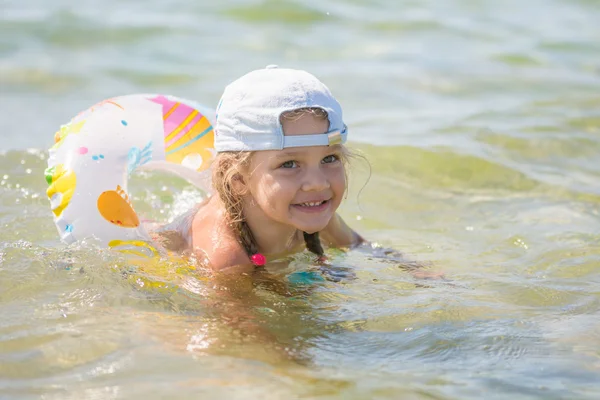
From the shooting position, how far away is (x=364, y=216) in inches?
221

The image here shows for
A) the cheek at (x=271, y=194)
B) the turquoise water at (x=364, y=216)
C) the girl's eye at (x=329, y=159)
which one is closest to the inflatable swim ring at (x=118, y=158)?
the turquoise water at (x=364, y=216)

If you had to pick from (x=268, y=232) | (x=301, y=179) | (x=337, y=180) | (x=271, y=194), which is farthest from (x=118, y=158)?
(x=337, y=180)

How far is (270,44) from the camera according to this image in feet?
31.2

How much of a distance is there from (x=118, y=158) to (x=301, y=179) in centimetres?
108

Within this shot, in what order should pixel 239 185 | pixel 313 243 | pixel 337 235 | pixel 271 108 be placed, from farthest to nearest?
pixel 337 235
pixel 313 243
pixel 239 185
pixel 271 108

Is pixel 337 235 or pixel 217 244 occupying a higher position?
→ pixel 217 244

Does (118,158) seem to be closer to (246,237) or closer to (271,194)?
(246,237)

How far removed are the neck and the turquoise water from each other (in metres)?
0.13

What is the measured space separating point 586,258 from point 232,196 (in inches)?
75.4

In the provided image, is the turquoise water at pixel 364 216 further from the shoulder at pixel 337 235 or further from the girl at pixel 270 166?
the girl at pixel 270 166

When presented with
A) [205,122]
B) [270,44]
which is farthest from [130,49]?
[205,122]

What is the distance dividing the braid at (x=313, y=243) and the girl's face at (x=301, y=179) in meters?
0.45

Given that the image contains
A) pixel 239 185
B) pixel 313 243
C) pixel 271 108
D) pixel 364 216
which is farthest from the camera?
pixel 364 216

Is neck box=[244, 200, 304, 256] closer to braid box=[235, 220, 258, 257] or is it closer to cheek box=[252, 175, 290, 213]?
braid box=[235, 220, 258, 257]
